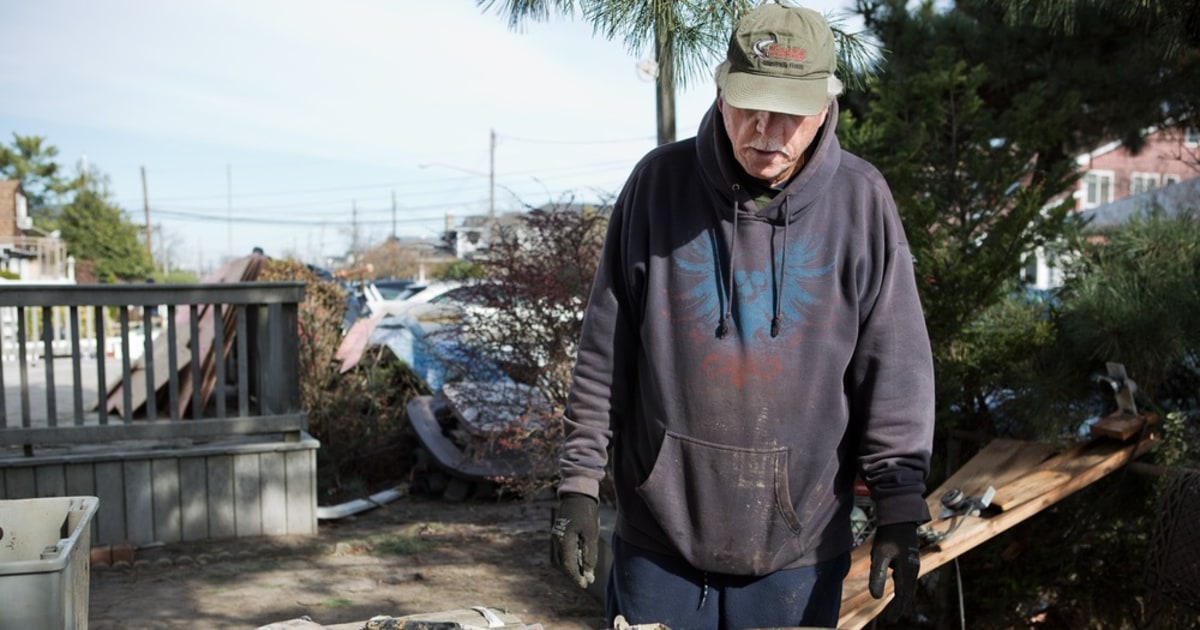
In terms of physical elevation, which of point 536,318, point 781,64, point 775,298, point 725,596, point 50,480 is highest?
point 781,64

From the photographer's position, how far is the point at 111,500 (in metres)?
5.58

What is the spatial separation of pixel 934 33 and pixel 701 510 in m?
5.26

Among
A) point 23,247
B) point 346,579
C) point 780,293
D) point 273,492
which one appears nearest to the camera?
point 780,293

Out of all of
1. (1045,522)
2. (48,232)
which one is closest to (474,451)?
(1045,522)

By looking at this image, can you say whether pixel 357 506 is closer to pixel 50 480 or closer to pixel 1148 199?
pixel 50 480

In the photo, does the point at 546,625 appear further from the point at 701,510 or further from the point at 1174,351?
the point at 1174,351

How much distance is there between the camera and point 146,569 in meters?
5.27

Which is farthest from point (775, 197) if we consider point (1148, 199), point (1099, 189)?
point (1099, 189)

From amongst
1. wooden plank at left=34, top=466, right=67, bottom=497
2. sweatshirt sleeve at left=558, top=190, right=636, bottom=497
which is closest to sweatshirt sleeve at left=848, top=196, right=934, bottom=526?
sweatshirt sleeve at left=558, top=190, right=636, bottom=497

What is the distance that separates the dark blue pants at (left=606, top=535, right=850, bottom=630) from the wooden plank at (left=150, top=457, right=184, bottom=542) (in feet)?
13.9

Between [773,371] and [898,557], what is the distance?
0.48m

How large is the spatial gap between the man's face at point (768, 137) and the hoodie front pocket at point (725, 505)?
23.0 inches

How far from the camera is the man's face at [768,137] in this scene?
2068 millimetres

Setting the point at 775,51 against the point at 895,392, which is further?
the point at 895,392
